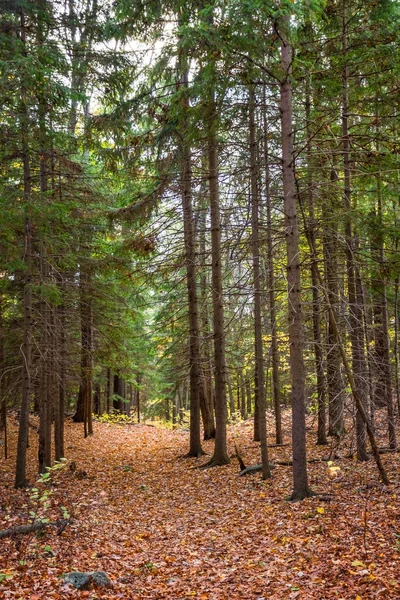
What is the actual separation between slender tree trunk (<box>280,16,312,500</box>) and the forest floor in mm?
606

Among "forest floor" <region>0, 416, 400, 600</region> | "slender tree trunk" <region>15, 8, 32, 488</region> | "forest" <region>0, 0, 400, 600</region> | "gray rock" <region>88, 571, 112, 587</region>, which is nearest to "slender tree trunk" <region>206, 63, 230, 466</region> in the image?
"forest" <region>0, 0, 400, 600</region>

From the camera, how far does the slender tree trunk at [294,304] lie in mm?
8484

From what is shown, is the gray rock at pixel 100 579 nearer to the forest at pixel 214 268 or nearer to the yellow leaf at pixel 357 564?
the forest at pixel 214 268

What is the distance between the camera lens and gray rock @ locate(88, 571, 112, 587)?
19.0ft

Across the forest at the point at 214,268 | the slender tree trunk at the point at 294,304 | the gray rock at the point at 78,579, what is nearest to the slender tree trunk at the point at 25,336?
the forest at the point at 214,268

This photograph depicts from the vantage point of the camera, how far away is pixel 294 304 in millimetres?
8586

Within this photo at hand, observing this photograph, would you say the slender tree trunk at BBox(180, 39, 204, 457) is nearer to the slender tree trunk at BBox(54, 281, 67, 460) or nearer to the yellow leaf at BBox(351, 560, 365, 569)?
the slender tree trunk at BBox(54, 281, 67, 460)

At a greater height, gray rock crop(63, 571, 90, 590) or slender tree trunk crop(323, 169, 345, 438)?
slender tree trunk crop(323, 169, 345, 438)

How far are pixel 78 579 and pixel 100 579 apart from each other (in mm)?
273

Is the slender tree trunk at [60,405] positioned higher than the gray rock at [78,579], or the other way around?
the slender tree trunk at [60,405]

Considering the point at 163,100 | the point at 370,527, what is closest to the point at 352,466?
the point at 370,527

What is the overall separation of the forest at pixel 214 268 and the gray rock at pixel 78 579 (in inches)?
0.9

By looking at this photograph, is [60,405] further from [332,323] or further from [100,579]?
[332,323]

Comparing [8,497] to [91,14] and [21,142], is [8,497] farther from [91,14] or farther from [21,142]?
[91,14]
